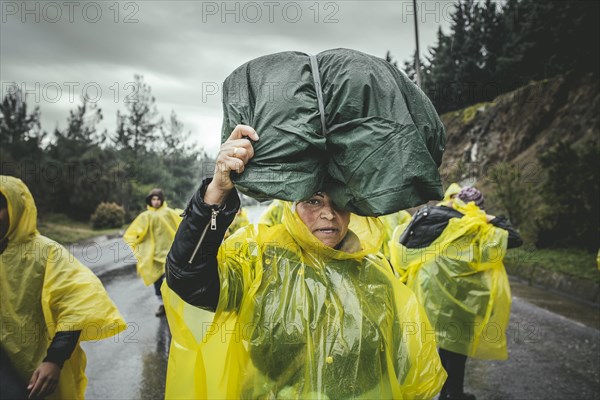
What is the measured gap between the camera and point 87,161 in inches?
1092

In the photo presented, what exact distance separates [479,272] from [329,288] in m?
2.49

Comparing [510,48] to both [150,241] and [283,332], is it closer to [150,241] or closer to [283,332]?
[150,241]

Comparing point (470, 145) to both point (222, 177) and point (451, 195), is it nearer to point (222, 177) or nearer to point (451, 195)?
point (451, 195)

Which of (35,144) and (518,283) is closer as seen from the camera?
(518,283)

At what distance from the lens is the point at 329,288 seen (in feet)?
5.48

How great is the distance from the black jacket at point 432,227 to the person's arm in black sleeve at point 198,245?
2.86 m

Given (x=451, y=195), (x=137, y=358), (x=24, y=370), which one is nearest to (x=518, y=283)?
(x=451, y=195)

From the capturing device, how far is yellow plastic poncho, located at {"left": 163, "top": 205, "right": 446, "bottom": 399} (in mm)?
1562

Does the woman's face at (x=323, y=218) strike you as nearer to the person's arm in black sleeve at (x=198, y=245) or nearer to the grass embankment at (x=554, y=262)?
the person's arm in black sleeve at (x=198, y=245)

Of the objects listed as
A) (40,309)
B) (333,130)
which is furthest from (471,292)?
(40,309)

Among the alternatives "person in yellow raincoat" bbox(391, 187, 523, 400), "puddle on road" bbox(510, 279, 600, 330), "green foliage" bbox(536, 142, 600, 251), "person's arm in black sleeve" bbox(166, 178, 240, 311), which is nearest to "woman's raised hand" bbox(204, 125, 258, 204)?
"person's arm in black sleeve" bbox(166, 178, 240, 311)

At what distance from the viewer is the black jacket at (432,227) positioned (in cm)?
382

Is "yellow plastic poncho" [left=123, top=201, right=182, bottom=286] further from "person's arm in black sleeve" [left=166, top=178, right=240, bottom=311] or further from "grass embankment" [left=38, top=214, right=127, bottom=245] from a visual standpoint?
"grass embankment" [left=38, top=214, right=127, bottom=245]

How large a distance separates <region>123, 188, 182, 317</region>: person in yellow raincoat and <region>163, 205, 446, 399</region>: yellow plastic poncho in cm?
519
